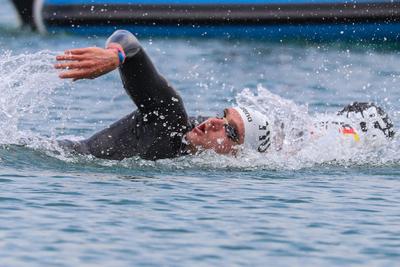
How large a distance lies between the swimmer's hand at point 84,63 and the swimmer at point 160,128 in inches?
19.9

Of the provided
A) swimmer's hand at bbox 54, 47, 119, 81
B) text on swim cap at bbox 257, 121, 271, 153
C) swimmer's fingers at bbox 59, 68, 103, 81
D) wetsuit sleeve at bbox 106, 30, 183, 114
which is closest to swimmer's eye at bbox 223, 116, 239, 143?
text on swim cap at bbox 257, 121, 271, 153

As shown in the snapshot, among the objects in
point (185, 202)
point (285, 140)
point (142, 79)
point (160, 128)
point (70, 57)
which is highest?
point (70, 57)

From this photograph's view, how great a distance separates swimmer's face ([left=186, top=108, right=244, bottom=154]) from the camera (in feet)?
33.3

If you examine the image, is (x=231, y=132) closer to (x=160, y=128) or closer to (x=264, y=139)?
(x=264, y=139)

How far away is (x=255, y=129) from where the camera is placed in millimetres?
10320

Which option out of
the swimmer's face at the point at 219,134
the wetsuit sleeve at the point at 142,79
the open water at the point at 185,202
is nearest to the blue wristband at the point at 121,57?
the wetsuit sleeve at the point at 142,79

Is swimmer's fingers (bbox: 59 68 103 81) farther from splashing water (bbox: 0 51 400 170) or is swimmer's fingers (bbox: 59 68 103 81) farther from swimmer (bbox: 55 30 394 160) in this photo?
splashing water (bbox: 0 51 400 170)

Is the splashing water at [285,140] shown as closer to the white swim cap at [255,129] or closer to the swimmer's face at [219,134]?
the white swim cap at [255,129]

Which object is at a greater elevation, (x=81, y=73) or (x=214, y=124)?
(x=81, y=73)

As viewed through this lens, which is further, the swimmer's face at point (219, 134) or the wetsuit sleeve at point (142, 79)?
the swimmer's face at point (219, 134)

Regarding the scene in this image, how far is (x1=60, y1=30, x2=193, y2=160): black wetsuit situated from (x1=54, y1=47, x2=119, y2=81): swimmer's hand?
528 millimetres

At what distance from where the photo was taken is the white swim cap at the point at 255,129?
33.8ft

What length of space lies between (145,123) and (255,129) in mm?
881

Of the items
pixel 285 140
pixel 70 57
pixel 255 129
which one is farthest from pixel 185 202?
pixel 285 140
